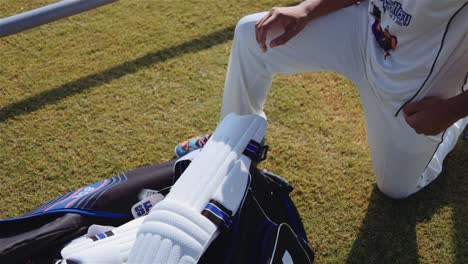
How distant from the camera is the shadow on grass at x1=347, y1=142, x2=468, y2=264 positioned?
6.17 feet

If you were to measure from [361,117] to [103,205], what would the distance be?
130 cm

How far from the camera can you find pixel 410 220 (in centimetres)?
197

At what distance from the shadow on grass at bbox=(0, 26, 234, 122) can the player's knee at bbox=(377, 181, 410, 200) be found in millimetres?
1211

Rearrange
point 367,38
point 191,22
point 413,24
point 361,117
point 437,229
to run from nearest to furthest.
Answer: point 413,24, point 367,38, point 437,229, point 361,117, point 191,22

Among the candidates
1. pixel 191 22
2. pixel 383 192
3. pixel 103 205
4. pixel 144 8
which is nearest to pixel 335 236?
pixel 383 192

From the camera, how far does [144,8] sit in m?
2.96

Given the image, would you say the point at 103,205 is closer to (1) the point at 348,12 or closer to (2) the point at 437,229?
(1) the point at 348,12

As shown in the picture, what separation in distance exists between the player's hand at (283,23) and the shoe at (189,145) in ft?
1.74

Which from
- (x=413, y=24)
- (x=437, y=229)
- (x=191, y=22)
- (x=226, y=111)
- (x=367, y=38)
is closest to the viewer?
(x=413, y=24)

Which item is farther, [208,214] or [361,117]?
[361,117]

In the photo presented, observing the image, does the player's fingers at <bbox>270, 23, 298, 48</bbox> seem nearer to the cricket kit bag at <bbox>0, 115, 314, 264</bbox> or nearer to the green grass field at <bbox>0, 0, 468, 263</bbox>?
the cricket kit bag at <bbox>0, 115, 314, 264</bbox>

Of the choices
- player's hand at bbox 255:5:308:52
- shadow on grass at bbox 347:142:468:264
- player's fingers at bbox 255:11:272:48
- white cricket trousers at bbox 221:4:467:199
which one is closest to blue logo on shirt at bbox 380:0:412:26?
white cricket trousers at bbox 221:4:467:199

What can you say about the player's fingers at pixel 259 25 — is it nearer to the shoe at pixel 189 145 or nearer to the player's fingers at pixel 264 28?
the player's fingers at pixel 264 28

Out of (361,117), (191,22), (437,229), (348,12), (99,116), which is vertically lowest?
(437,229)
